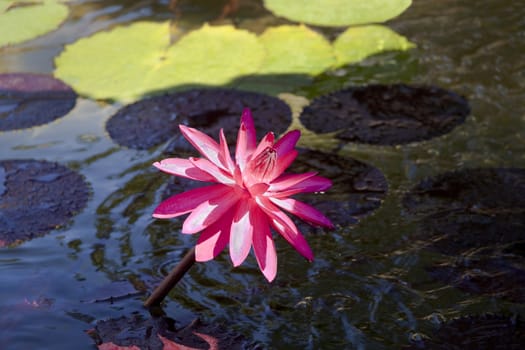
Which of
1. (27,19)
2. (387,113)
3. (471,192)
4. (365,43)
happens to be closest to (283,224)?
(471,192)

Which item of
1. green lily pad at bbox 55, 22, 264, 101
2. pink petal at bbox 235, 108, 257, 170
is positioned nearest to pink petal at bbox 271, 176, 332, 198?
pink petal at bbox 235, 108, 257, 170

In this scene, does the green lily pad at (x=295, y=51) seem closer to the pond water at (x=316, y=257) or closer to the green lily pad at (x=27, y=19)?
the pond water at (x=316, y=257)

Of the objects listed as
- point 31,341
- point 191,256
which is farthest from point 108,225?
point 191,256

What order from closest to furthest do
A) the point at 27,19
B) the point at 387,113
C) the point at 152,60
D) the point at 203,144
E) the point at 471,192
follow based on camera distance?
1. the point at 203,144
2. the point at 471,192
3. the point at 387,113
4. the point at 152,60
5. the point at 27,19

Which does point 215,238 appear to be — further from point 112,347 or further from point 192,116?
point 192,116

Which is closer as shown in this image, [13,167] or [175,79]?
[13,167]

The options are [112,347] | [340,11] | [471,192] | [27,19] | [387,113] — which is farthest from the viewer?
[27,19]

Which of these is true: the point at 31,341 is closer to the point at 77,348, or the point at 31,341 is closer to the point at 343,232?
the point at 77,348
